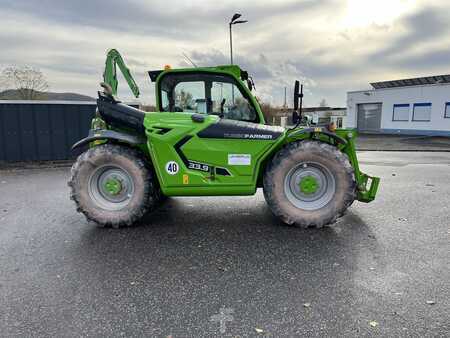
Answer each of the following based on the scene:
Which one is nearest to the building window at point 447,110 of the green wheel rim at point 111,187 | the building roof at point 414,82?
the building roof at point 414,82

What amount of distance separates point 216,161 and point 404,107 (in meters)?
25.6

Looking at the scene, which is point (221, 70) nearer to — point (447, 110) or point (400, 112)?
point (447, 110)

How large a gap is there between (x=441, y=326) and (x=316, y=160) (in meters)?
2.27

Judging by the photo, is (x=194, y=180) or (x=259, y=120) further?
(x=259, y=120)

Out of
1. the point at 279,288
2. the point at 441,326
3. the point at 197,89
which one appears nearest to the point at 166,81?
the point at 197,89

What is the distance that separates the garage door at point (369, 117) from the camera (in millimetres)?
27109

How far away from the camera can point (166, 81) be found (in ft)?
15.4

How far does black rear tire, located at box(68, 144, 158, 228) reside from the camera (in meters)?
4.27

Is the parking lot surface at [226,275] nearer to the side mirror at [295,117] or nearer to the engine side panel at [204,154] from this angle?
the engine side panel at [204,154]

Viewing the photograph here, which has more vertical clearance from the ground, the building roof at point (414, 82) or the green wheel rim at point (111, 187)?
the building roof at point (414, 82)

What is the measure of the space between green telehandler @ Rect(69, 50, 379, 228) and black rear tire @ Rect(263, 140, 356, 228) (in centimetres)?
1

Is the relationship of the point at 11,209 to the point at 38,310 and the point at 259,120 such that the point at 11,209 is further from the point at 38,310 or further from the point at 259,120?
the point at 259,120

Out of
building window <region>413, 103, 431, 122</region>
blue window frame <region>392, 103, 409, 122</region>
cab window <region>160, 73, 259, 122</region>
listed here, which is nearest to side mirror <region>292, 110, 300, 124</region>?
cab window <region>160, 73, 259, 122</region>

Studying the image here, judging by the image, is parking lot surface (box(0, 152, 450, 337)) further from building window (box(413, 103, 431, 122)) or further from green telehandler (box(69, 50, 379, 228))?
building window (box(413, 103, 431, 122))
